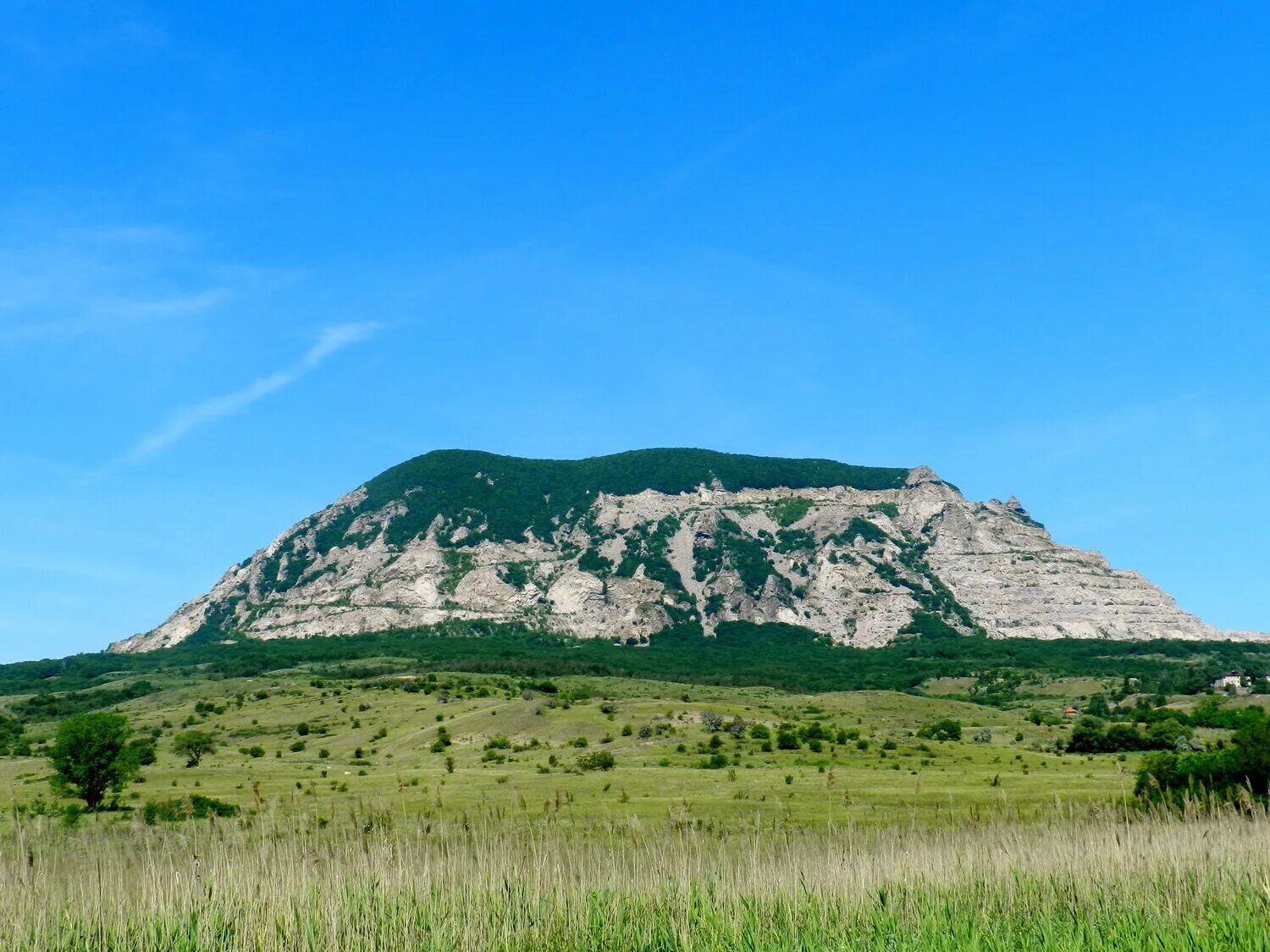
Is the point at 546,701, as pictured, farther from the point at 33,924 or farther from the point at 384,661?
the point at 384,661

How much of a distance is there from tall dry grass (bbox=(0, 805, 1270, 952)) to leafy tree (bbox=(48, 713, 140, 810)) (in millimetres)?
41078

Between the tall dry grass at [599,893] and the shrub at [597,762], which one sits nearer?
the tall dry grass at [599,893]

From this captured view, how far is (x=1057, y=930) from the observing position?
17641 millimetres

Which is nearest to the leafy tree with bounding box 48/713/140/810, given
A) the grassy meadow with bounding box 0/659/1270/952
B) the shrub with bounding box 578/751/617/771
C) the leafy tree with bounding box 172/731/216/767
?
the leafy tree with bounding box 172/731/216/767

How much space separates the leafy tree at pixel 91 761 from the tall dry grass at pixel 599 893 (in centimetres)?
4108

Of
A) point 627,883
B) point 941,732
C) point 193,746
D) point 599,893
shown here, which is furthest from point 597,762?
point 599,893

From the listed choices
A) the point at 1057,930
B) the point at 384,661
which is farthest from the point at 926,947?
the point at 384,661

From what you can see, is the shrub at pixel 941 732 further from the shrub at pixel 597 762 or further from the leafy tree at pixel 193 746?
the leafy tree at pixel 193 746

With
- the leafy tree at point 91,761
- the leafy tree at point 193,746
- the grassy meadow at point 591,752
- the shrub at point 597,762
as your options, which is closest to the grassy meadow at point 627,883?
the grassy meadow at point 591,752

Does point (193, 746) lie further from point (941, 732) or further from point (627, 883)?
point (627, 883)

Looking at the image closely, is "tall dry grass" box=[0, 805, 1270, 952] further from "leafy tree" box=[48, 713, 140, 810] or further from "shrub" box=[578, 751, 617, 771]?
"leafy tree" box=[48, 713, 140, 810]

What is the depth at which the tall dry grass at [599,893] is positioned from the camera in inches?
580

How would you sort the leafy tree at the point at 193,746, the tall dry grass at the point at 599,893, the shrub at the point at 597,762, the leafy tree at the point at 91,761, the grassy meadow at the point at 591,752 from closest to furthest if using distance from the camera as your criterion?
1. the tall dry grass at the point at 599,893
2. the grassy meadow at the point at 591,752
3. the leafy tree at the point at 91,761
4. the shrub at the point at 597,762
5. the leafy tree at the point at 193,746

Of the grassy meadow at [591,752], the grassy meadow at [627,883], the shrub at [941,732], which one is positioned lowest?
the shrub at [941,732]
